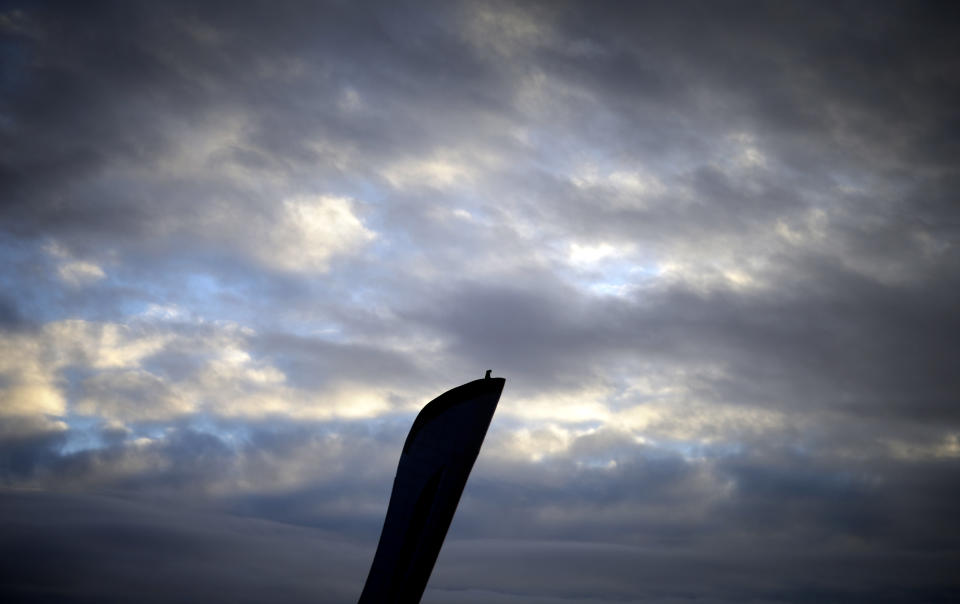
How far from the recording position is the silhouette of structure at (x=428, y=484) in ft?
130

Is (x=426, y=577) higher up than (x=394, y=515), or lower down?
lower down

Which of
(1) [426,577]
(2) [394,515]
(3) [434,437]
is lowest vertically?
(1) [426,577]

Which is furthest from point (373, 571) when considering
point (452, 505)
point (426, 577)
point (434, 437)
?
point (434, 437)

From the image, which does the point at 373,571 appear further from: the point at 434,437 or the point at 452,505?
the point at 434,437

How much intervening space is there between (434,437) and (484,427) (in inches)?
130

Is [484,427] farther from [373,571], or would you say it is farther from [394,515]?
[373,571]

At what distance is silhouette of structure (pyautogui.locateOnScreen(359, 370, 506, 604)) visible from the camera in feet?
130

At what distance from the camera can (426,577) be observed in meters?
42.6

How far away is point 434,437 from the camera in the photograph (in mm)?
40625

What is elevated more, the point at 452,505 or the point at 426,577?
the point at 452,505

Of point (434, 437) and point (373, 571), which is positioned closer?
point (434, 437)

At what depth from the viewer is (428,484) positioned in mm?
40812

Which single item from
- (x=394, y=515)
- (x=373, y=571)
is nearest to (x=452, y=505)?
(x=394, y=515)

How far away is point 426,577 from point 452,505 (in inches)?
228
